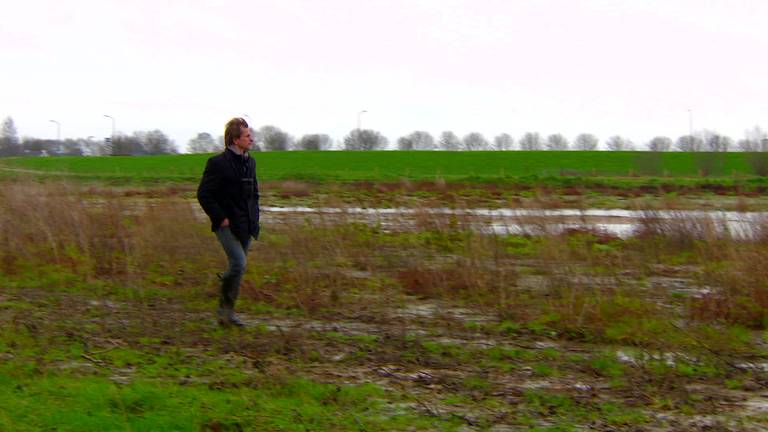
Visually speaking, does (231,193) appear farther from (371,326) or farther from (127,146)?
(127,146)

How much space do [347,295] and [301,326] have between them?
1.44 m

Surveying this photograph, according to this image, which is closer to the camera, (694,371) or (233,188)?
(694,371)

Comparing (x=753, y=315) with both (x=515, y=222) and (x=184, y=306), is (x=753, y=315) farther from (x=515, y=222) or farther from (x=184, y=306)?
(x=184, y=306)

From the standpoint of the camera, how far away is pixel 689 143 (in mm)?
76312

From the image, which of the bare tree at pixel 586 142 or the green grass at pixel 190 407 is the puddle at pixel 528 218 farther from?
the bare tree at pixel 586 142

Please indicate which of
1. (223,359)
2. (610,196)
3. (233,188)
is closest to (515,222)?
(233,188)

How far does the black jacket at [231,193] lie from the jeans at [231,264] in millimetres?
63

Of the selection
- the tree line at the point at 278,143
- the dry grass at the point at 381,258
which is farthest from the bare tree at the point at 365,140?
the dry grass at the point at 381,258

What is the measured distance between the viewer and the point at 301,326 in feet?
28.0

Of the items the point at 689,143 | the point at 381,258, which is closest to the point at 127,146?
the point at 689,143

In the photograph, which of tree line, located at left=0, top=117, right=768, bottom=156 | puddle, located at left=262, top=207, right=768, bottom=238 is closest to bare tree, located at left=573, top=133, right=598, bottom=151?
tree line, located at left=0, top=117, right=768, bottom=156

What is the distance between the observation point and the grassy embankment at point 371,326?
5.73m

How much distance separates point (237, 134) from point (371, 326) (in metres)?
2.44

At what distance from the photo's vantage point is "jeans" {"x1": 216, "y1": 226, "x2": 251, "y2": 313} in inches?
316
